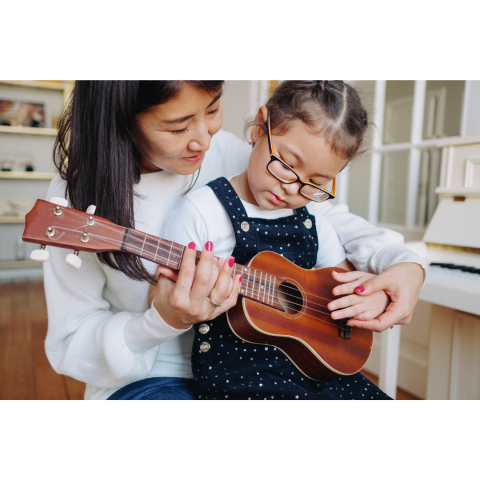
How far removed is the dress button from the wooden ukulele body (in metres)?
0.06

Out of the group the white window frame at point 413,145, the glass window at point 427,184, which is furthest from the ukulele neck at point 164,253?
the glass window at point 427,184

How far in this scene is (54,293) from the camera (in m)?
0.77

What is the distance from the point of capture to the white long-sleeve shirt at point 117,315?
73 centimetres

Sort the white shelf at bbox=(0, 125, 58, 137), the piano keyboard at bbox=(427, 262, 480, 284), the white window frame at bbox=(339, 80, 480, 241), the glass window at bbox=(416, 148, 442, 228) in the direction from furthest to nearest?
the white shelf at bbox=(0, 125, 58, 137)
the glass window at bbox=(416, 148, 442, 228)
the white window frame at bbox=(339, 80, 480, 241)
the piano keyboard at bbox=(427, 262, 480, 284)

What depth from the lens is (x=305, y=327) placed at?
0.80 metres

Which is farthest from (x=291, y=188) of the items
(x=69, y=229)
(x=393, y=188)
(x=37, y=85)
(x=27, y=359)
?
(x=37, y=85)

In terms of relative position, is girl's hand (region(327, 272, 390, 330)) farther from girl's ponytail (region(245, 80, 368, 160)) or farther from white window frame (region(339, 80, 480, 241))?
white window frame (region(339, 80, 480, 241))

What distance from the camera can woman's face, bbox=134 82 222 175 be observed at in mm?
616

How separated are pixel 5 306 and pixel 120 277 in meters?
2.95

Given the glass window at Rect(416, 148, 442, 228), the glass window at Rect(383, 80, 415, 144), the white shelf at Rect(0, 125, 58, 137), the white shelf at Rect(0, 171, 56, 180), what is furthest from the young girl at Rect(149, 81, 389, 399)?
the white shelf at Rect(0, 125, 58, 137)

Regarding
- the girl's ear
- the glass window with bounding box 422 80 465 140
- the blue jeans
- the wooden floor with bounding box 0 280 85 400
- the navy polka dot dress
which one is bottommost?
the wooden floor with bounding box 0 280 85 400

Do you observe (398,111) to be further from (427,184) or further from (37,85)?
(37,85)

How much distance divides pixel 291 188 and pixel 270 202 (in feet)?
0.21
